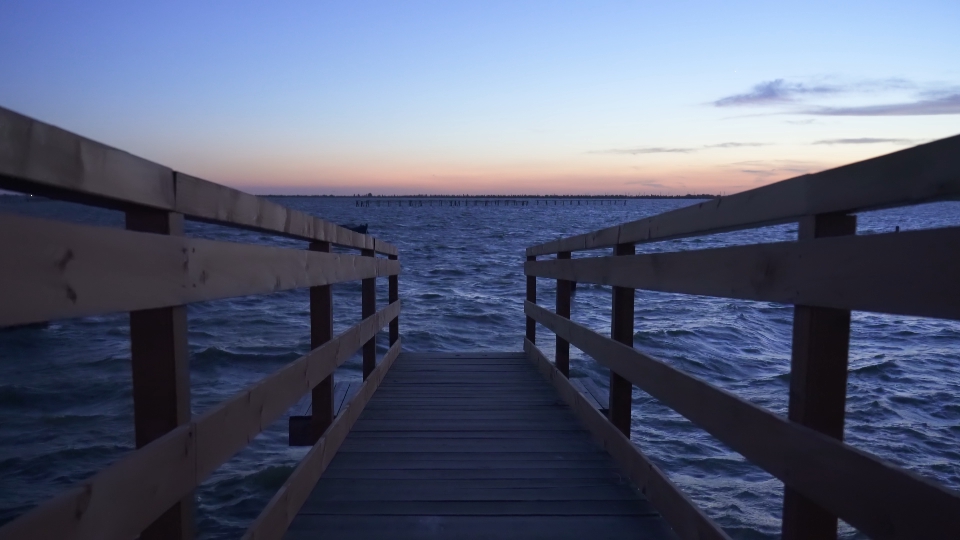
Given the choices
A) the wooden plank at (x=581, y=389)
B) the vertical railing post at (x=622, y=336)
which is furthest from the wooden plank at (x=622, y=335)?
the wooden plank at (x=581, y=389)

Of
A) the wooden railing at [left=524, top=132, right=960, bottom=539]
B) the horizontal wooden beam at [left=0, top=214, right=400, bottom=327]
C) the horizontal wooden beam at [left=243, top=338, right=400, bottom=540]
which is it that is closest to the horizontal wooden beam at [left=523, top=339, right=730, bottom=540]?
the wooden railing at [left=524, top=132, right=960, bottom=539]

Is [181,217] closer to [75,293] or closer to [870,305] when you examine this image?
[75,293]

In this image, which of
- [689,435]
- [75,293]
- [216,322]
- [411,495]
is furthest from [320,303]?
[216,322]

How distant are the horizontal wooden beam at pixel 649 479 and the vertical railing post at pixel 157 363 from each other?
4.91 feet

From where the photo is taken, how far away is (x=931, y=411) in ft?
25.7

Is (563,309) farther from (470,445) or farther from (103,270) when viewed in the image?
(103,270)

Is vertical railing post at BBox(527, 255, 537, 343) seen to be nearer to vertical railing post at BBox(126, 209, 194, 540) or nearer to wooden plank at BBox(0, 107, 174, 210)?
vertical railing post at BBox(126, 209, 194, 540)

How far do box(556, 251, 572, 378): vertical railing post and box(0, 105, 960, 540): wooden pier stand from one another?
3.78 feet

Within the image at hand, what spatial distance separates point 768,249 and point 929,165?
517 millimetres

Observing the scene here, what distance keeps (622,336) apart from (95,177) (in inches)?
91.7

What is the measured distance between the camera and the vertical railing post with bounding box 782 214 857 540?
4.93ft

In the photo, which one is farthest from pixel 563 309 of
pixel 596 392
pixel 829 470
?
pixel 829 470

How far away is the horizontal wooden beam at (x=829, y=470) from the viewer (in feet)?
3.73

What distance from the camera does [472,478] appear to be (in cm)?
314
